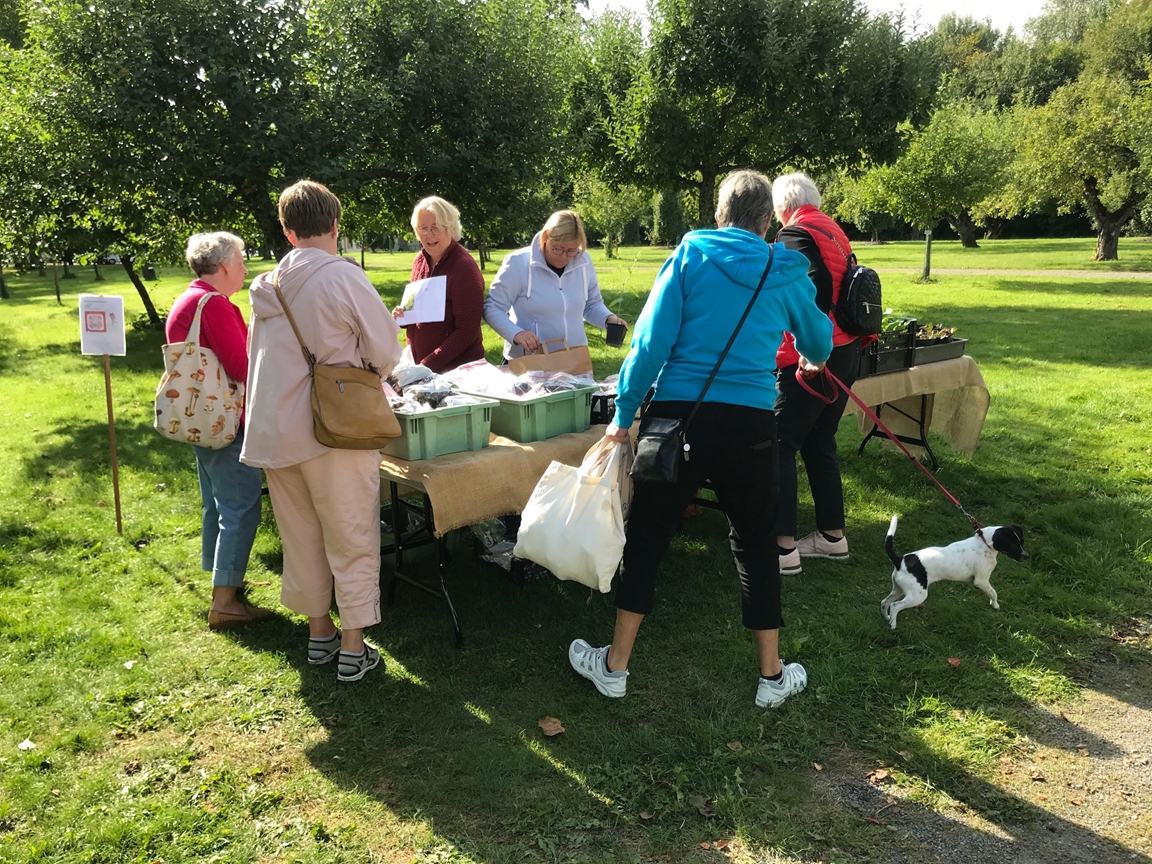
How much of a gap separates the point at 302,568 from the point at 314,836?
1115 millimetres

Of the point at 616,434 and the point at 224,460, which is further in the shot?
the point at 224,460

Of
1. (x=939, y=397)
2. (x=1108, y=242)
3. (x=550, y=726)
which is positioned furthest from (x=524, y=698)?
(x=1108, y=242)

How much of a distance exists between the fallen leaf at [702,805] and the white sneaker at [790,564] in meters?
1.93

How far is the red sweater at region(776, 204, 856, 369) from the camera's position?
4.07 metres

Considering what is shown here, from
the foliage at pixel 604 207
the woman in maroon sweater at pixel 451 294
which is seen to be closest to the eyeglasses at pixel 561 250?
the woman in maroon sweater at pixel 451 294

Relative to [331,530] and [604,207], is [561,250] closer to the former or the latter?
[331,530]

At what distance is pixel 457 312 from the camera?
4.58m

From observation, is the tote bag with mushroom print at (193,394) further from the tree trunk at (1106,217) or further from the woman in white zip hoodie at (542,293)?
the tree trunk at (1106,217)

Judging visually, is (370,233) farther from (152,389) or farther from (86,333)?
(86,333)

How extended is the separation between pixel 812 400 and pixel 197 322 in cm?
316

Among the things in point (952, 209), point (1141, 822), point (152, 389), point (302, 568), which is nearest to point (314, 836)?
point (302, 568)

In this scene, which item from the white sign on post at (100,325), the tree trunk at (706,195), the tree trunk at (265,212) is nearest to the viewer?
the white sign on post at (100,325)

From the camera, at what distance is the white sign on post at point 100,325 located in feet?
17.6

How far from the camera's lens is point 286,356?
311 centimetres
